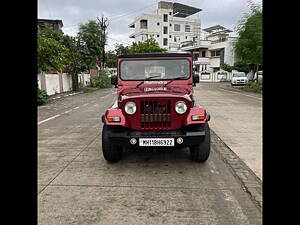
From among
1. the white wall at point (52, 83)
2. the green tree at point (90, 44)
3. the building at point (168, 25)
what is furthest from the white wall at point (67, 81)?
the building at point (168, 25)

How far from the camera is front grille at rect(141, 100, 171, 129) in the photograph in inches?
169

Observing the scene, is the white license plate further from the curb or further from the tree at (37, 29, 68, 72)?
the tree at (37, 29, 68, 72)

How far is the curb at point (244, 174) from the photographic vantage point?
3.60m

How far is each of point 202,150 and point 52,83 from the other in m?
18.3

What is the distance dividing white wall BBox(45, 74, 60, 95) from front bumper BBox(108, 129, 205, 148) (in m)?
16.8

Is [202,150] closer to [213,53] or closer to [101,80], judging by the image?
[101,80]

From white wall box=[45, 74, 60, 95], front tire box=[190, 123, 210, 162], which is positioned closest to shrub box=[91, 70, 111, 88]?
white wall box=[45, 74, 60, 95]

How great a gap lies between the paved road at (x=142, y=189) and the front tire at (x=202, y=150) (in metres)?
0.14

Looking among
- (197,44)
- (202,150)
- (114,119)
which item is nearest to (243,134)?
(202,150)

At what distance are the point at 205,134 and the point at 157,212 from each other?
1.70m

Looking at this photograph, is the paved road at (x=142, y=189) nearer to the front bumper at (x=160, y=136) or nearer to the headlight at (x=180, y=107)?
the front bumper at (x=160, y=136)
